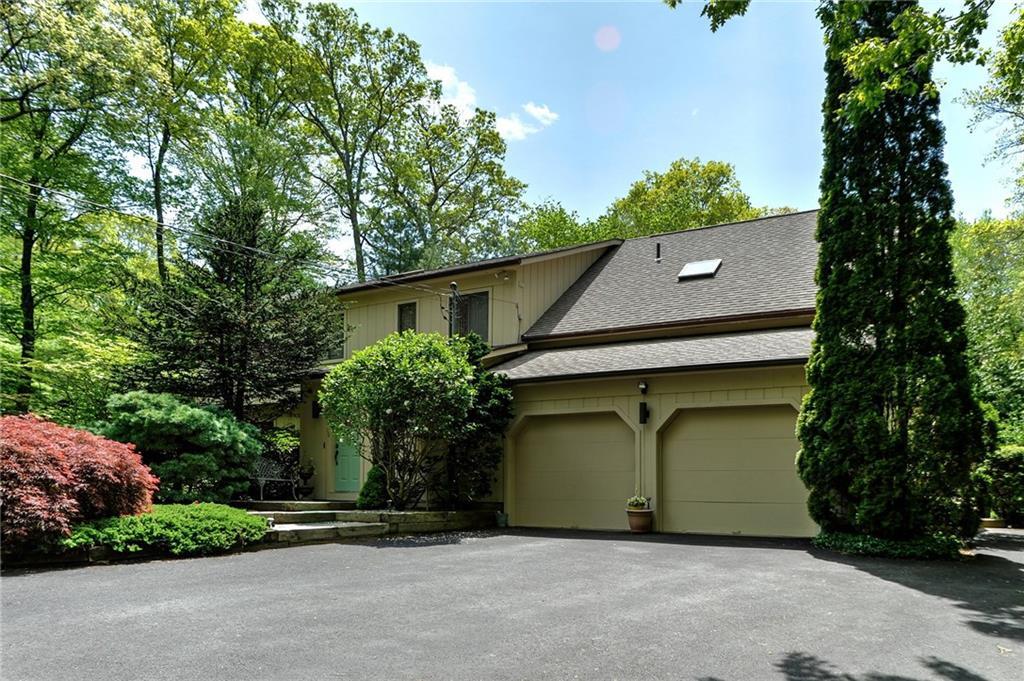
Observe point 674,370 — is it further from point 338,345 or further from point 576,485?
point 338,345

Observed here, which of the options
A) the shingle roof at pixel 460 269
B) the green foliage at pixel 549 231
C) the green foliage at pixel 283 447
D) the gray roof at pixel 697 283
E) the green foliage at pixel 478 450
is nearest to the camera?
the green foliage at pixel 478 450

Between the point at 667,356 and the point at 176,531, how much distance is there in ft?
25.8

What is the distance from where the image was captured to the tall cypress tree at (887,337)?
8273 mm

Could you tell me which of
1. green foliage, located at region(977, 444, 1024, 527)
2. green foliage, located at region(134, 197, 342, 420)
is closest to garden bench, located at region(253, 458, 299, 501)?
green foliage, located at region(134, 197, 342, 420)

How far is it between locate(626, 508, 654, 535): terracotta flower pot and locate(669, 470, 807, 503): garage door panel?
1.92 feet

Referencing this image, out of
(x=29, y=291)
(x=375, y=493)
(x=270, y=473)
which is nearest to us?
(x=375, y=493)

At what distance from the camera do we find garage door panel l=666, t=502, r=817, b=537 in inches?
418

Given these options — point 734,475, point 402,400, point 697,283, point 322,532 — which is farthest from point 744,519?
point 322,532

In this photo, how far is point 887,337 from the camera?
8695 millimetres

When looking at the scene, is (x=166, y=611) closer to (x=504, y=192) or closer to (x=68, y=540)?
(x=68, y=540)

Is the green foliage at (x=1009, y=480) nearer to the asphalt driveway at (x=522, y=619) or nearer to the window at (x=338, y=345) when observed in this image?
the asphalt driveway at (x=522, y=619)

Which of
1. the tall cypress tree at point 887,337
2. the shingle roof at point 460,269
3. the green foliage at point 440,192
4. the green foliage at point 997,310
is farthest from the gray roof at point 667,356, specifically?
the green foliage at point 440,192

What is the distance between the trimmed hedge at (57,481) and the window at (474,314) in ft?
24.5

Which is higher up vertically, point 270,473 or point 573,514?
point 270,473
